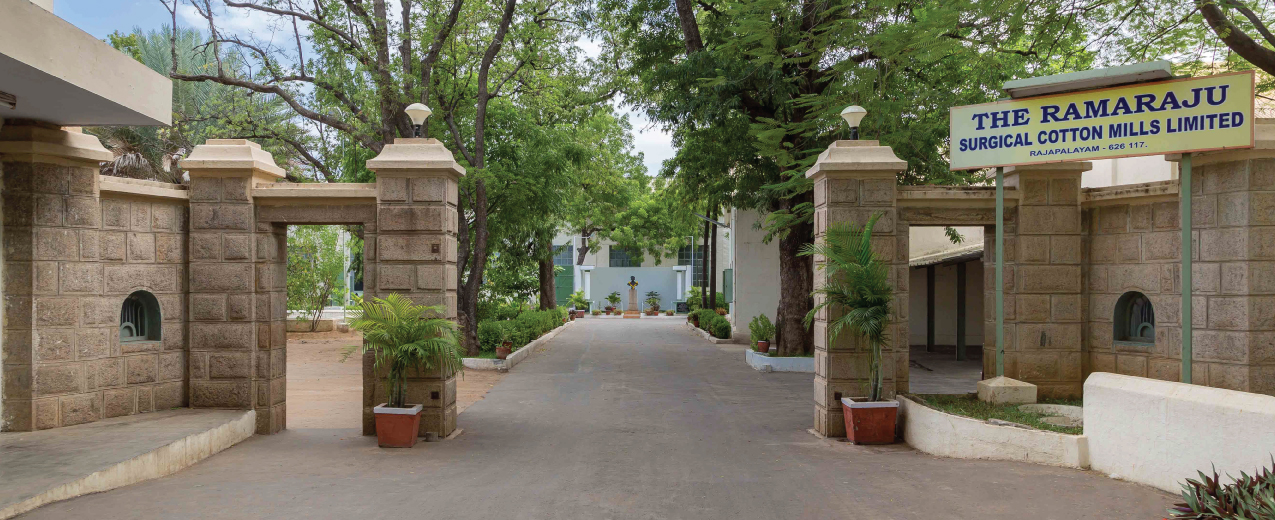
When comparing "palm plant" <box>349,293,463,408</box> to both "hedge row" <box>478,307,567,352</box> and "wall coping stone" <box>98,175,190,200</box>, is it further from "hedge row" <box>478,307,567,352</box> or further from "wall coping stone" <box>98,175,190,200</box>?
→ "hedge row" <box>478,307,567,352</box>

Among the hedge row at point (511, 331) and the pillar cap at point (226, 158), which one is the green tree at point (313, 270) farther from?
the pillar cap at point (226, 158)

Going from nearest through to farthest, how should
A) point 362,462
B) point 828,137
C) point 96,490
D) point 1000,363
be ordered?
point 96,490 < point 362,462 < point 1000,363 < point 828,137

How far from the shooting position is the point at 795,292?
1691cm

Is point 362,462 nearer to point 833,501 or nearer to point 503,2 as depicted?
point 833,501

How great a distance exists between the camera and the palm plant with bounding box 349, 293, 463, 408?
26.7ft

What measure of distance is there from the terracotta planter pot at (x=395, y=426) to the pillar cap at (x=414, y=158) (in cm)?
273

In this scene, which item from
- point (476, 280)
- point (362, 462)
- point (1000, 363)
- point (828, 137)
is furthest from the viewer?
point (476, 280)

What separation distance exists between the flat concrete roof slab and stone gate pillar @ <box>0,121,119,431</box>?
1.33 ft

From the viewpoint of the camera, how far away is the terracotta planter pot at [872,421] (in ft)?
27.9

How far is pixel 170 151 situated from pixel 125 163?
3.27 m

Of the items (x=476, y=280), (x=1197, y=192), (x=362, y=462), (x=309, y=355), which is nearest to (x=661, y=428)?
(x=362, y=462)

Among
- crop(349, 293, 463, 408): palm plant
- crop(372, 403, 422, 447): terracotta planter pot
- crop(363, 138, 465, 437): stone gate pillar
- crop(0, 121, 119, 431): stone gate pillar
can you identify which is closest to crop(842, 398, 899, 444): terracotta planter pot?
crop(349, 293, 463, 408): palm plant

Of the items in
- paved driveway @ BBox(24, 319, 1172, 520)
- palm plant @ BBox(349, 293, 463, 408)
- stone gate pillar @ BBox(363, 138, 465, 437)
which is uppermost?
stone gate pillar @ BBox(363, 138, 465, 437)

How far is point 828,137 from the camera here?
579 inches
